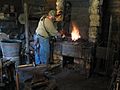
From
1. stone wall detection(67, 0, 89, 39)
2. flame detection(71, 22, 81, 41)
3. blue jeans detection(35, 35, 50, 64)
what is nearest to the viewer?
blue jeans detection(35, 35, 50, 64)

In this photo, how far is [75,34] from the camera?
9.47 m

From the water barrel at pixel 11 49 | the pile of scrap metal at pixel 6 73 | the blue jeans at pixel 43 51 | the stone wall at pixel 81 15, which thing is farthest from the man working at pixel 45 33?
the pile of scrap metal at pixel 6 73

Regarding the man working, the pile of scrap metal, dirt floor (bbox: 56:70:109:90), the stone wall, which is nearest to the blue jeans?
the man working

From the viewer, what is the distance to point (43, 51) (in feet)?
28.5

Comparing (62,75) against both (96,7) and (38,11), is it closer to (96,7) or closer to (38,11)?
(96,7)

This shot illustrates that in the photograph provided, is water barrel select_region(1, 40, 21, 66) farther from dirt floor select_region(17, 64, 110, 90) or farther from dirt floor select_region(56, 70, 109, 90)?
dirt floor select_region(56, 70, 109, 90)

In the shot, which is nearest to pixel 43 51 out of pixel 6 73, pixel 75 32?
pixel 75 32

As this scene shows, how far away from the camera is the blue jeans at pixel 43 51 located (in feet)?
28.2

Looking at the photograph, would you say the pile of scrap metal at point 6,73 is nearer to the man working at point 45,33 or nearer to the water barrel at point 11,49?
the water barrel at point 11,49

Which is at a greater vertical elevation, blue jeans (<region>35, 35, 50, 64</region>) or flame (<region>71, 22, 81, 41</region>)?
flame (<region>71, 22, 81, 41</region>)


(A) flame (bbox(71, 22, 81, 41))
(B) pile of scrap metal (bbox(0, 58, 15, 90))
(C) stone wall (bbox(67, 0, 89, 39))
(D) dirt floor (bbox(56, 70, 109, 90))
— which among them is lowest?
(D) dirt floor (bbox(56, 70, 109, 90))

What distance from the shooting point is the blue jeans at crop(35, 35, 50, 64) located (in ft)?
28.2

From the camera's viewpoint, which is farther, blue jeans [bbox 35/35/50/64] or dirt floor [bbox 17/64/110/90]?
blue jeans [bbox 35/35/50/64]

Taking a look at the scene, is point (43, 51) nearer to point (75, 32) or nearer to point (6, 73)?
point (75, 32)
